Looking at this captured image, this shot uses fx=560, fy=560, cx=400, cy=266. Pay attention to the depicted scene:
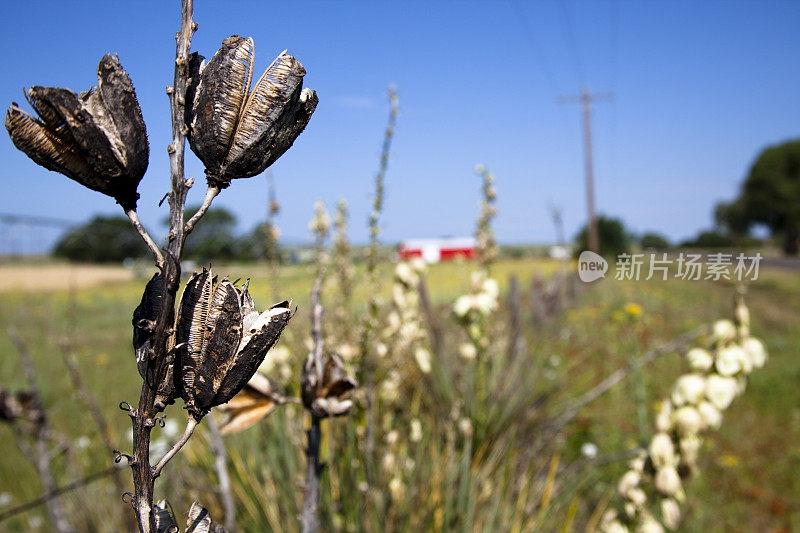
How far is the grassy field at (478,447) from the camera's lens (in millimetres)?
1651

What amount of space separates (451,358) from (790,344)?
6.65m

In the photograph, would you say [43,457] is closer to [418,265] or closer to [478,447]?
[418,265]

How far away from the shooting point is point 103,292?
14031mm

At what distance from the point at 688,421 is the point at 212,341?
1274 millimetres

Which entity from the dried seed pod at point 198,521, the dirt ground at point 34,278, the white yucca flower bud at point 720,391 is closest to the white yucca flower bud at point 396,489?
the white yucca flower bud at point 720,391

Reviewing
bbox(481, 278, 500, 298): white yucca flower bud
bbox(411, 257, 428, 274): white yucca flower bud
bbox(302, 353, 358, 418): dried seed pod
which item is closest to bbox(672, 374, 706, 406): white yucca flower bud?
bbox(411, 257, 428, 274): white yucca flower bud

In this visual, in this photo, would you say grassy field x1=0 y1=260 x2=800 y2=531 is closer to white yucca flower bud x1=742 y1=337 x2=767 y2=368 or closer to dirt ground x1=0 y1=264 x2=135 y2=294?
white yucca flower bud x1=742 y1=337 x2=767 y2=368

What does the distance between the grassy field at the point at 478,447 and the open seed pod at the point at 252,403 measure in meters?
0.13

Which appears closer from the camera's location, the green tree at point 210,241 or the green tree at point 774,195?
the green tree at point 210,241

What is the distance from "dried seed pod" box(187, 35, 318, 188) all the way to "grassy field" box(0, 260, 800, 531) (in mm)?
571

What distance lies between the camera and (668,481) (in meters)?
1.35

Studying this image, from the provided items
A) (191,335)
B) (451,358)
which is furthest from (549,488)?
(191,335)

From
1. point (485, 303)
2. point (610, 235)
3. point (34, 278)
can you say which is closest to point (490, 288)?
point (485, 303)

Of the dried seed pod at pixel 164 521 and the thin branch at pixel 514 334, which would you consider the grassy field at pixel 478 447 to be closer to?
the thin branch at pixel 514 334
